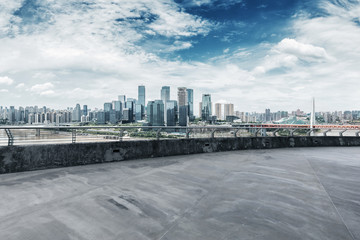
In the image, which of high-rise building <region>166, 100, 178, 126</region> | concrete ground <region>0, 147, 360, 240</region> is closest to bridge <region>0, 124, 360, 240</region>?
concrete ground <region>0, 147, 360, 240</region>

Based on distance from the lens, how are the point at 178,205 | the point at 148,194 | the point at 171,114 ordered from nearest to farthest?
1. the point at 178,205
2. the point at 148,194
3. the point at 171,114

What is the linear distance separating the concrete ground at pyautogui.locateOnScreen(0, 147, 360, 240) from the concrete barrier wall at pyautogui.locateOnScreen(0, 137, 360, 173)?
2.22ft

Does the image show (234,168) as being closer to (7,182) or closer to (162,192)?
Result: (162,192)

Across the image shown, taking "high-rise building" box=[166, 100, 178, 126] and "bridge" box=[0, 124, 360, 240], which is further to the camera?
"high-rise building" box=[166, 100, 178, 126]

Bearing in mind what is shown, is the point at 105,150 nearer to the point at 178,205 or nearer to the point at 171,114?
the point at 178,205

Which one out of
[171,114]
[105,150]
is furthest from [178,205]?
[171,114]

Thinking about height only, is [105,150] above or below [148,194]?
above

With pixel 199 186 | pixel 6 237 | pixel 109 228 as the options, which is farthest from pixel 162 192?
pixel 6 237

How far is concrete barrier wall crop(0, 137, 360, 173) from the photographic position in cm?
735

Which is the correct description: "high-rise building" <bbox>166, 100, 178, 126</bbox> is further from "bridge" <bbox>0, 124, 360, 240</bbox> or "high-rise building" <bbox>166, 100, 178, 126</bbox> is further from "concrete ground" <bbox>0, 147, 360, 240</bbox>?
"concrete ground" <bbox>0, 147, 360, 240</bbox>

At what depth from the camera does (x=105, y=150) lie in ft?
30.0

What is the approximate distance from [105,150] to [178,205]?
5.77 m

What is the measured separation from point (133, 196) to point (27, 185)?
10.5 feet

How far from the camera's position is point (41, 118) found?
104 m
